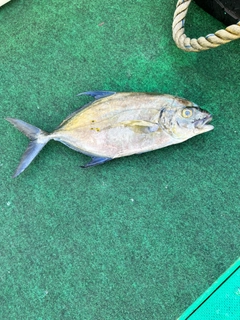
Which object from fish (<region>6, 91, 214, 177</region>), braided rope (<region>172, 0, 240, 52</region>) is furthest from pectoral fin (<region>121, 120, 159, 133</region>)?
braided rope (<region>172, 0, 240, 52</region>)

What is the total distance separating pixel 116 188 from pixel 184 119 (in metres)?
0.48

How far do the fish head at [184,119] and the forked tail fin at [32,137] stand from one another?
563mm

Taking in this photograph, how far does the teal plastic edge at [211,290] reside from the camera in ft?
6.40

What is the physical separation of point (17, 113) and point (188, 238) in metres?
1.05

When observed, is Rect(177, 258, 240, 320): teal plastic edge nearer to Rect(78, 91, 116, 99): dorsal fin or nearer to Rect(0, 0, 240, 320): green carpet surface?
Rect(0, 0, 240, 320): green carpet surface

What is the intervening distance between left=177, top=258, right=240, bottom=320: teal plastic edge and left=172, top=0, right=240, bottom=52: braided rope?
1.00 metres

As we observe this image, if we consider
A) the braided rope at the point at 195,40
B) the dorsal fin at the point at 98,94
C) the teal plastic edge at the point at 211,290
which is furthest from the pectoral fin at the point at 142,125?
the teal plastic edge at the point at 211,290

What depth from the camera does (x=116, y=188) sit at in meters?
2.04

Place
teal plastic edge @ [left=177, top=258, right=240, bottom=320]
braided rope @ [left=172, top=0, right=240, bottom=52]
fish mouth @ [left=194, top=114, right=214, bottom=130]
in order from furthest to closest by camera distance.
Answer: teal plastic edge @ [left=177, top=258, right=240, bottom=320]
fish mouth @ [left=194, top=114, right=214, bottom=130]
braided rope @ [left=172, top=0, right=240, bottom=52]

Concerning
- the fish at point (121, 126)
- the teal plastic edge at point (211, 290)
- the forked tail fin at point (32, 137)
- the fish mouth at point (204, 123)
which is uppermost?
the fish mouth at point (204, 123)

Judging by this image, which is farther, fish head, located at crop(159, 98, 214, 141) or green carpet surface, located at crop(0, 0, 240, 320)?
green carpet surface, located at crop(0, 0, 240, 320)

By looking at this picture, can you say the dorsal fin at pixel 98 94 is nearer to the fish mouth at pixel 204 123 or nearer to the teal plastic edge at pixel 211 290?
the fish mouth at pixel 204 123

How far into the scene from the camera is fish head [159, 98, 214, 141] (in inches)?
72.9

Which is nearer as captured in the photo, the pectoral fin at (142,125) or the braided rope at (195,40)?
the braided rope at (195,40)
